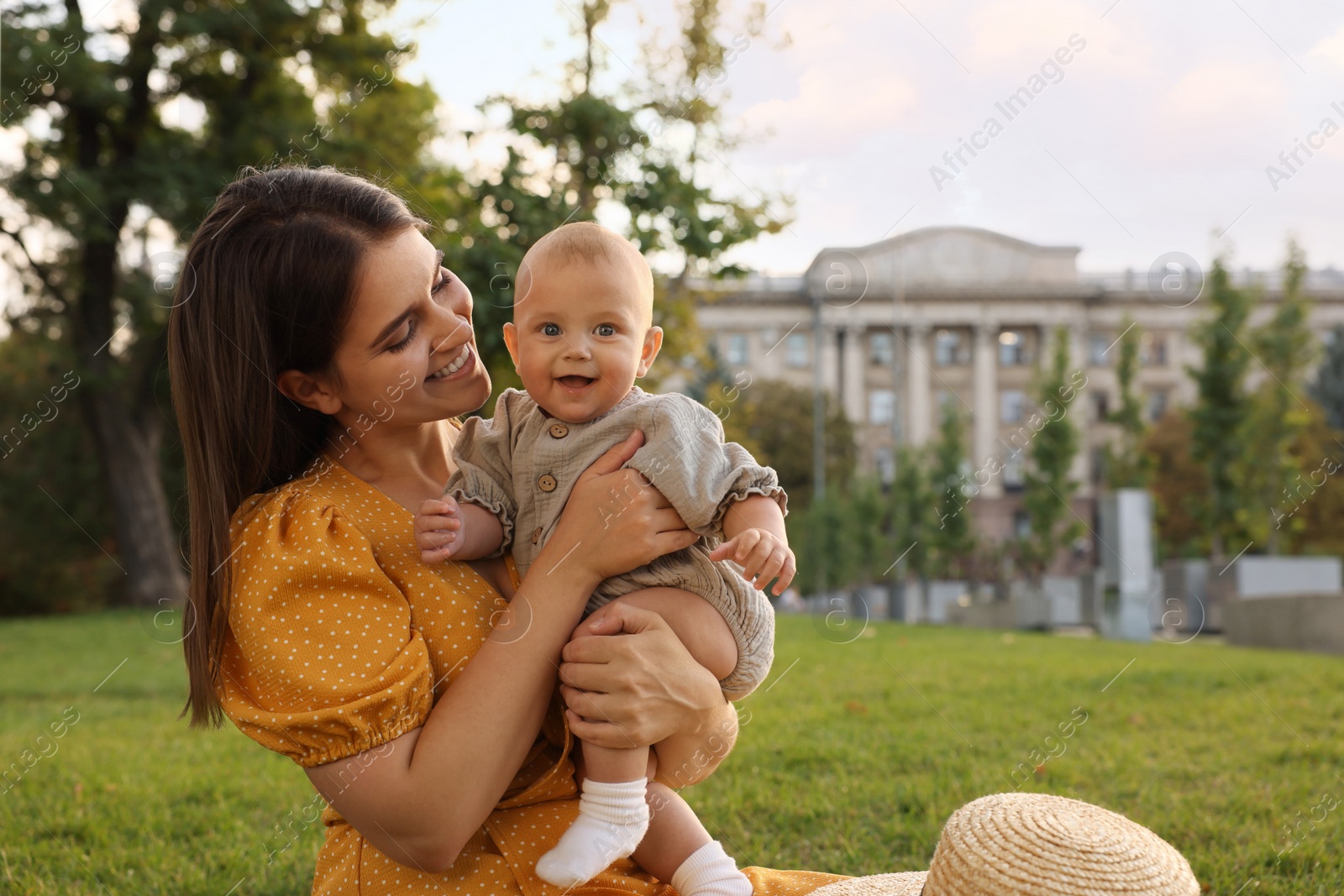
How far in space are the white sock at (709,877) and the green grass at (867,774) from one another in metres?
A: 1.54

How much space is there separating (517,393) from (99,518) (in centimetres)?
2485

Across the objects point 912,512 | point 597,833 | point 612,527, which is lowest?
point 912,512

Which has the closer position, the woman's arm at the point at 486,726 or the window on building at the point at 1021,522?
the woman's arm at the point at 486,726

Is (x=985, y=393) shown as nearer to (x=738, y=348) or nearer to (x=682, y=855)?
(x=738, y=348)

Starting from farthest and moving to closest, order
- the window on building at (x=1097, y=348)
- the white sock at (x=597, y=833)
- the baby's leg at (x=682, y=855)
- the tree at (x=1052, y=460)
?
the window on building at (x=1097, y=348) → the tree at (x=1052, y=460) → the baby's leg at (x=682, y=855) → the white sock at (x=597, y=833)

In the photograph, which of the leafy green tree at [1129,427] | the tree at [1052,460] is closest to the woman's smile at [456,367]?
the tree at [1052,460]

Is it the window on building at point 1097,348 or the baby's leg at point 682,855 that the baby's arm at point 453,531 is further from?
the window on building at point 1097,348

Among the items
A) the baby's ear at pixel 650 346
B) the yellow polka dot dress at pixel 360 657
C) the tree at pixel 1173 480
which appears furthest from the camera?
the tree at pixel 1173 480

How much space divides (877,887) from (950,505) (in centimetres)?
3121

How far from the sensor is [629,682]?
1.75m

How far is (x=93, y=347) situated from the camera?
674 inches

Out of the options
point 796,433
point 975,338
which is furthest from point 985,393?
point 796,433

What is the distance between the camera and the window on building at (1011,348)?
183ft

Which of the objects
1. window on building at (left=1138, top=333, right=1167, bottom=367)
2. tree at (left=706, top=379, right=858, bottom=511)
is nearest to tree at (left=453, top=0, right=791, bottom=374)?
tree at (left=706, top=379, right=858, bottom=511)
